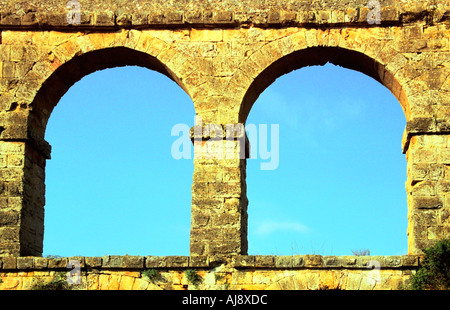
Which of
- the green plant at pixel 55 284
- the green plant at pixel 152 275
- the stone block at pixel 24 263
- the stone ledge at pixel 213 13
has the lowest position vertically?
the green plant at pixel 55 284

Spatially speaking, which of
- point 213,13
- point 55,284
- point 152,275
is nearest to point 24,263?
point 55,284

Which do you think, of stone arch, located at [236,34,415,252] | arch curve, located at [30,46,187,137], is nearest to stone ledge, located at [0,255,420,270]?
stone arch, located at [236,34,415,252]

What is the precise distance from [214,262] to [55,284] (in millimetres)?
2251

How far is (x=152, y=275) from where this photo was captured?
12.1 metres

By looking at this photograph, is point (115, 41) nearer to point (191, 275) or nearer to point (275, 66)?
point (275, 66)

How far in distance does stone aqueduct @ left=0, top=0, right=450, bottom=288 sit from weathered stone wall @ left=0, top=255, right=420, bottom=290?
0.28 m

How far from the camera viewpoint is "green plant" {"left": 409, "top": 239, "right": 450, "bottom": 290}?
454 inches

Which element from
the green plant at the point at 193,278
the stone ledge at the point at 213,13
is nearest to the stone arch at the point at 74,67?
the stone ledge at the point at 213,13

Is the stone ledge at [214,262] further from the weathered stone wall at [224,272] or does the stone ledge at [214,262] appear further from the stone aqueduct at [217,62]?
the stone aqueduct at [217,62]

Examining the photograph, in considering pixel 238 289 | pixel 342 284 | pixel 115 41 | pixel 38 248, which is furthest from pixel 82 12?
pixel 342 284

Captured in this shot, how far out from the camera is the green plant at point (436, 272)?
11.5 meters

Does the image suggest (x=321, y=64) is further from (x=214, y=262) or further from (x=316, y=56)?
(x=214, y=262)

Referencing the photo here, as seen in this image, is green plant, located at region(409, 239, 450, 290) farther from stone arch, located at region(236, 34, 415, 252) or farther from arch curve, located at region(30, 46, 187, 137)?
arch curve, located at region(30, 46, 187, 137)

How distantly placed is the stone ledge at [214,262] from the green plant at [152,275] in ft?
0.22
